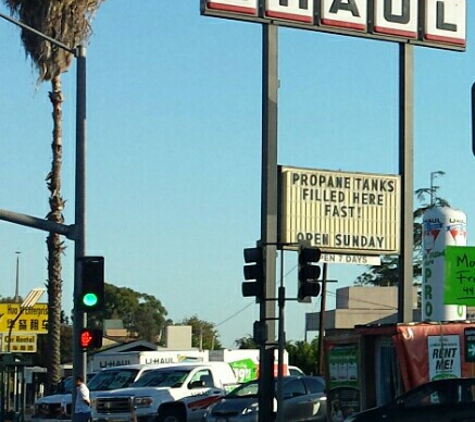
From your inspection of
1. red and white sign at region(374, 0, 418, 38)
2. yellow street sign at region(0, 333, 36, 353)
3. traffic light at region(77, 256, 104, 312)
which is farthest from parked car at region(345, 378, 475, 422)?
yellow street sign at region(0, 333, 36, 353)

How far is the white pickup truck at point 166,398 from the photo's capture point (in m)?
31.2

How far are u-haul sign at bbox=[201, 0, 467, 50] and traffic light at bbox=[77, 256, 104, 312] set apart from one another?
5.52 meters

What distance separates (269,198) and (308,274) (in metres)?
2.58

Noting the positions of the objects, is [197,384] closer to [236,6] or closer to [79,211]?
[79,211]

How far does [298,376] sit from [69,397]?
698 cm

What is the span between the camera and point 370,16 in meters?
26.1

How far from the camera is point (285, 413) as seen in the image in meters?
27.8

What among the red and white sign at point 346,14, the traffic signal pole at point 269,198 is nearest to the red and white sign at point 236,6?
the traffic signal pole at point 269,198

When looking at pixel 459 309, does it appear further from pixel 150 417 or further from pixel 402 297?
pixel 150 417

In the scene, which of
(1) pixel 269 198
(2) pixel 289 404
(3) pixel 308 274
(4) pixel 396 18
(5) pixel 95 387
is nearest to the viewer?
(3) pixel 308 274

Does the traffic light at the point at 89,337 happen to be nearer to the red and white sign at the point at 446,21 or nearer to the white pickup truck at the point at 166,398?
the white pickup truck at the point at 166,398

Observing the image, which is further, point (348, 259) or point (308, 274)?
point (348, 259)

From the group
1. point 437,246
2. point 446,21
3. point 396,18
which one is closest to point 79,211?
point 396,18

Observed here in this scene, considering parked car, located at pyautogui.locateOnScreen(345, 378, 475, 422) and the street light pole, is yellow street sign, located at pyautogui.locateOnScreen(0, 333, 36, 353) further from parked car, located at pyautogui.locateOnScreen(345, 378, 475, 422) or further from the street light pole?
parked car, located at pyautogui.locateOnScreen(345, 378, 475, 422)
